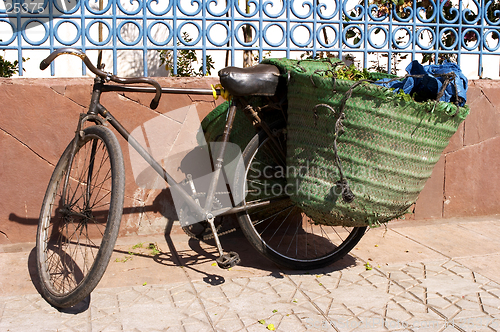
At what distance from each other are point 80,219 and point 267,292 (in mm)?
1317

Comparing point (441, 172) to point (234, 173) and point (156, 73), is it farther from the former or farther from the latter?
point (156, 73)

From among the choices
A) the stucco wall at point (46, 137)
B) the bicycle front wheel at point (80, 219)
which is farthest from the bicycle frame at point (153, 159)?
the stucco wall at point (46, 137)

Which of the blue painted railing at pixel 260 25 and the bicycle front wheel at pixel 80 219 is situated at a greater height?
the blue painted railing at pixel 260 25

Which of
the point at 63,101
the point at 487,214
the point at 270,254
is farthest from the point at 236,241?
the point at 487,214

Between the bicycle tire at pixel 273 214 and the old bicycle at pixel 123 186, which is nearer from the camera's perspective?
the old bicycle at pixel 123 186

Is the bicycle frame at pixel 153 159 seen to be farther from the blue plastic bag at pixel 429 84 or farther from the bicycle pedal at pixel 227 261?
the blue plastic bag at pixel 429 84

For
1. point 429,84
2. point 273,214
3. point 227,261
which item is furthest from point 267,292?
point 429,84

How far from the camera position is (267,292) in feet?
9.39

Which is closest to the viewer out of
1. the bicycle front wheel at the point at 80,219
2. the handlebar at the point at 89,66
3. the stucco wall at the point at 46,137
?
the bicycle front wheel at the point at 80,219

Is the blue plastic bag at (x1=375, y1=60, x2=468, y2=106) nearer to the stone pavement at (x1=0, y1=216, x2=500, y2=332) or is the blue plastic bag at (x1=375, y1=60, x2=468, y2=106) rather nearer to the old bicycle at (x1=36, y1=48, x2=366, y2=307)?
the old bicycle at (x1=36, y1=48, x2=366, y2=307)

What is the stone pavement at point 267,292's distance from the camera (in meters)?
2.49

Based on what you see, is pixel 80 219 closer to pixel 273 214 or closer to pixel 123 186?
pixel 123 186

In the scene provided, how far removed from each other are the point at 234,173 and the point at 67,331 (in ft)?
4.46

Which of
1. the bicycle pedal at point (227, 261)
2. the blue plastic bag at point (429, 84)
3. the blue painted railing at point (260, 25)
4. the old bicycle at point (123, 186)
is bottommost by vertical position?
the bicycle pedal at point (227, 261)
